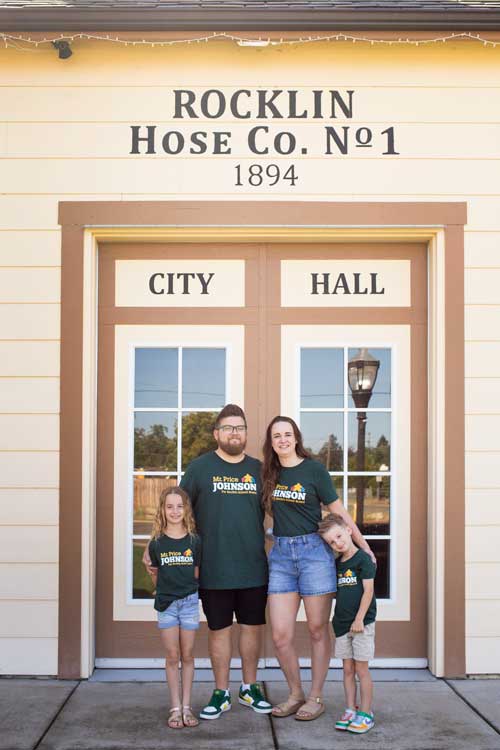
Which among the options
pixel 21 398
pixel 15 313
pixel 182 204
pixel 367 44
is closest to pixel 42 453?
pixel 21 398

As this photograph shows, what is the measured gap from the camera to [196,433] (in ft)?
18.1

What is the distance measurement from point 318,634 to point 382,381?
1.81 meters

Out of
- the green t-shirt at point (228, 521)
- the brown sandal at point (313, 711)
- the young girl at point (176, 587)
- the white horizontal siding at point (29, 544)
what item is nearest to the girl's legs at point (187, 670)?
the young girl at point (176, 587)

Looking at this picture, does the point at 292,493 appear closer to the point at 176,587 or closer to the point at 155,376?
the point at 176,587

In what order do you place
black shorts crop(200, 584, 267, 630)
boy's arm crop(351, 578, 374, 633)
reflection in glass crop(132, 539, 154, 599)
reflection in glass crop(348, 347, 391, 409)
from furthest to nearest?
reflection in glass crop(348, 347, 391, 409), reflection in glass crop(132, 539, 154, 599), black shorts crop(200, 584, 267, 630), boy's arm crop(351, 578, 374, 633)

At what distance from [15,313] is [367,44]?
2846 mm

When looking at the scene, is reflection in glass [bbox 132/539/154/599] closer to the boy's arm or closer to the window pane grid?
the window pane grid

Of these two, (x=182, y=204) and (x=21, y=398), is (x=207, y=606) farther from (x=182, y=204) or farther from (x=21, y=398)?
(x=182, y=204)

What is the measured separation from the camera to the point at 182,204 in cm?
529

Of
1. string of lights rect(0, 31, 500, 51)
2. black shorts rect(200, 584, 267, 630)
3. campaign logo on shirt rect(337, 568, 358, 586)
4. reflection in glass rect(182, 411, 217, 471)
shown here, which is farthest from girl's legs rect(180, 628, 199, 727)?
string of lights rect(0, 31, 500, 51)

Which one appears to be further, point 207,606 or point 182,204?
point 182,204

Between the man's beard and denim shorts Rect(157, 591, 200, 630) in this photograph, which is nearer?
denim shorts Rect(157, 591, 200, 630)

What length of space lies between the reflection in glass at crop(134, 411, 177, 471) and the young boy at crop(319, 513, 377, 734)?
4.77 ft

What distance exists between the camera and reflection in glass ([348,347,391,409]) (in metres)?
5.54
